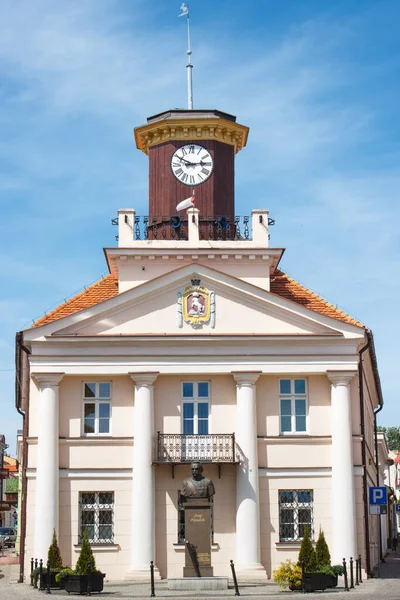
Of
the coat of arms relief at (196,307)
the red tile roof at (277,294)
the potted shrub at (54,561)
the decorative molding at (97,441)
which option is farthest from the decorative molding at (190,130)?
the potted shrub at (54,561)

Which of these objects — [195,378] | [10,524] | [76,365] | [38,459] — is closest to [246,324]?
[195,378]

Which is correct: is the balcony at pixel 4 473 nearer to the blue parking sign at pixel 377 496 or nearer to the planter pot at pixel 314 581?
the blue parking sign at pixel 377 496

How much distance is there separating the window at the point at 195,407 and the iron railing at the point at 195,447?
1.33ft

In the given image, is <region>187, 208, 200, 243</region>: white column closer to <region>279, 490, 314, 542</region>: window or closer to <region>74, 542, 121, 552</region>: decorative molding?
<region>279, 490, 314, 542</region>: window

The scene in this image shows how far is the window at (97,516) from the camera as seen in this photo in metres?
35.5

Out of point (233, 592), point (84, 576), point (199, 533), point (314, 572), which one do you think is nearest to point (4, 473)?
point (199, 533)

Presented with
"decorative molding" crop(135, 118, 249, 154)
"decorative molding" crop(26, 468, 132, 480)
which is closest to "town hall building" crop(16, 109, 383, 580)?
"decorative molding" crop(26, 468, 132, 480)

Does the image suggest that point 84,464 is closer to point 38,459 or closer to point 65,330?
point 38,459

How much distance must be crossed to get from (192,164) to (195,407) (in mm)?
9658

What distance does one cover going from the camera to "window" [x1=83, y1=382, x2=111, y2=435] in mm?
36312

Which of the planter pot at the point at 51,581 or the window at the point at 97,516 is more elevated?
the window at the point at 97,516

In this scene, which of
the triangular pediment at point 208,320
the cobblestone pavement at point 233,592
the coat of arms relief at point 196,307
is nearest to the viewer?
the cobblestone pavement at point 233,592

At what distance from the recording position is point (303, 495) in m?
35.9

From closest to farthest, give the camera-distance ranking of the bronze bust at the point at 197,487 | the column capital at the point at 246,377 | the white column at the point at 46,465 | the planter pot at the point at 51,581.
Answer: the planter pot at the point at 51,581
the bronze bust at the point at 197,487
the white column at the point at 46,465
the column capital at the point at 246,377
